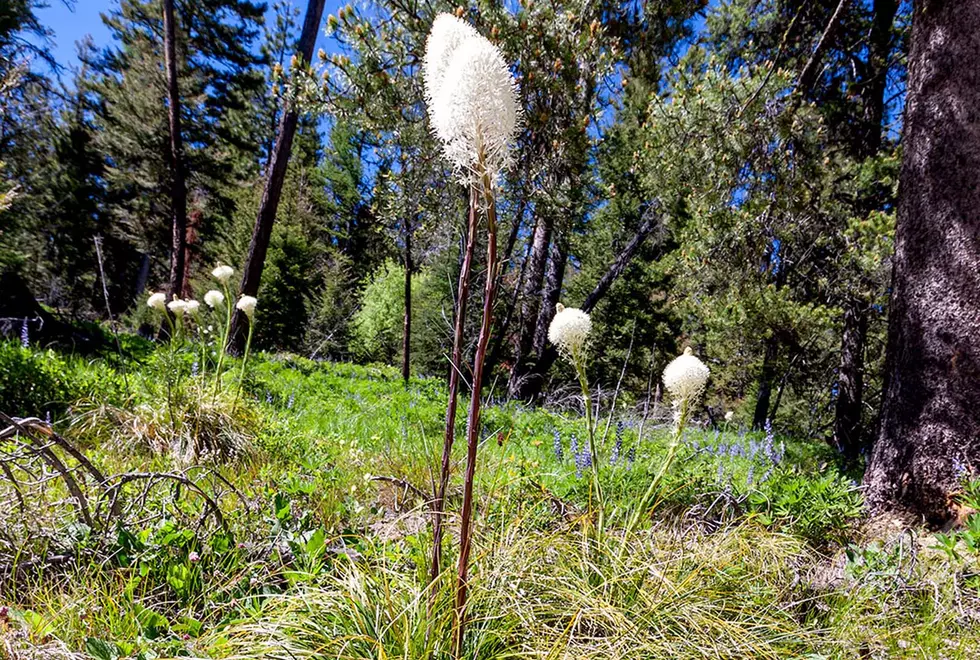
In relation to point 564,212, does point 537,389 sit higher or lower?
lower

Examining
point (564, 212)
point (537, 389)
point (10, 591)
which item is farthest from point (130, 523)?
point (537, 389)

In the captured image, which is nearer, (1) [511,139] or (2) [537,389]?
(1) [511,139]

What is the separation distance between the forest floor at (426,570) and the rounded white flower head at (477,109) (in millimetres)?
1019

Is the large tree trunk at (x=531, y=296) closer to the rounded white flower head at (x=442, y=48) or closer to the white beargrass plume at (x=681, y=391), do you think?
the white beargrass plume at (x=681, y=391)

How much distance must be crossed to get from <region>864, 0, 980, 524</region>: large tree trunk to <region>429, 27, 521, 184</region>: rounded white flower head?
2780 millimetres

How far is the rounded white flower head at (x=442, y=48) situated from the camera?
1183 mm

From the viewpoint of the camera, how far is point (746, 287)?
19.4 feet

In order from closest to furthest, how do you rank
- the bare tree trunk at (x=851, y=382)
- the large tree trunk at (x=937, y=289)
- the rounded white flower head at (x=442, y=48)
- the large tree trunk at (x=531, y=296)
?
the rounded white flower head at (x=442, y=48)
the large tree trunk at (x=937, y=289)
the bare tree trunk at (x=851, y=382)
the large tree trunk at (x=531, y=296)

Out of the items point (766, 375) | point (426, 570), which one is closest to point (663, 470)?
point (426, 570)

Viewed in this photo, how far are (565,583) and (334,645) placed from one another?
2.28ft

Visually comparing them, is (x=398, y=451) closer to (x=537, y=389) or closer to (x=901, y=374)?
(x=901, y=374)

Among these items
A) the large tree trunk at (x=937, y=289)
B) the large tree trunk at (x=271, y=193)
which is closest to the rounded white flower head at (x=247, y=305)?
the large tree trunk at (x=937, y=289)

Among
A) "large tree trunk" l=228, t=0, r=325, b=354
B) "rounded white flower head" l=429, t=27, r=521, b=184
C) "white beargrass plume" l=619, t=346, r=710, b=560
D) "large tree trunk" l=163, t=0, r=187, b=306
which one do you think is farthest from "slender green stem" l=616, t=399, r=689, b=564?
"large tree trunk" l=163, t=0, r=187, b=306

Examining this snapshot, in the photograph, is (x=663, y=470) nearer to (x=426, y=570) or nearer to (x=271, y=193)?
(x=426, y=570)
